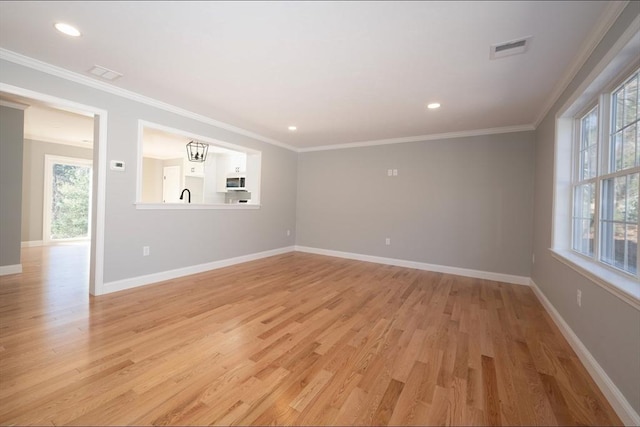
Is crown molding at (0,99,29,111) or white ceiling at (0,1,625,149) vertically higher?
crown molding at (0,99,29,111)

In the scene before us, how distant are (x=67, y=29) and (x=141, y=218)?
2.11 m

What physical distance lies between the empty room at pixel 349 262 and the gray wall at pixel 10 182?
0.03 metres

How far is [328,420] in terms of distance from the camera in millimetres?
1392

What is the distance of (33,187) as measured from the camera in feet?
20.4

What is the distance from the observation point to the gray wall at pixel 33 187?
6.10 m

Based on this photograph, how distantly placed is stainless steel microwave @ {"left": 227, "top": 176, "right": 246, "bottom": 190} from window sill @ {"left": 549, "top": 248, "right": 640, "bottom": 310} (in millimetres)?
6368

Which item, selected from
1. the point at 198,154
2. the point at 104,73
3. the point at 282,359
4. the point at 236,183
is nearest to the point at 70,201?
the point at 236,183

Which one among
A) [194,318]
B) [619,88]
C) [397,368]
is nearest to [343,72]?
[619,88]

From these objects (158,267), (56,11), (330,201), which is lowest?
(158,267)

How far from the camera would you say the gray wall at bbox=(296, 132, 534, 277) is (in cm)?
418

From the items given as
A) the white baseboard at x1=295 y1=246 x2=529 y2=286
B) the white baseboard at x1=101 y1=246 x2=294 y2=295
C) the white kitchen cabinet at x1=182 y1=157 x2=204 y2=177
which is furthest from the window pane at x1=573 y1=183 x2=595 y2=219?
the white kitchen cabinet at x1=182 y1=157 x2=204 y2=177

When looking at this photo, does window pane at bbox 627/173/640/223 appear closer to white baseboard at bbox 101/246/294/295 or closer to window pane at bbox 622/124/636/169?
window pane at bbox 622/124/636/169

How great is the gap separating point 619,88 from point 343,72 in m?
2.15

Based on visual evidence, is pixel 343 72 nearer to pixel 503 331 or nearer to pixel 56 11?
pixel 56 11
